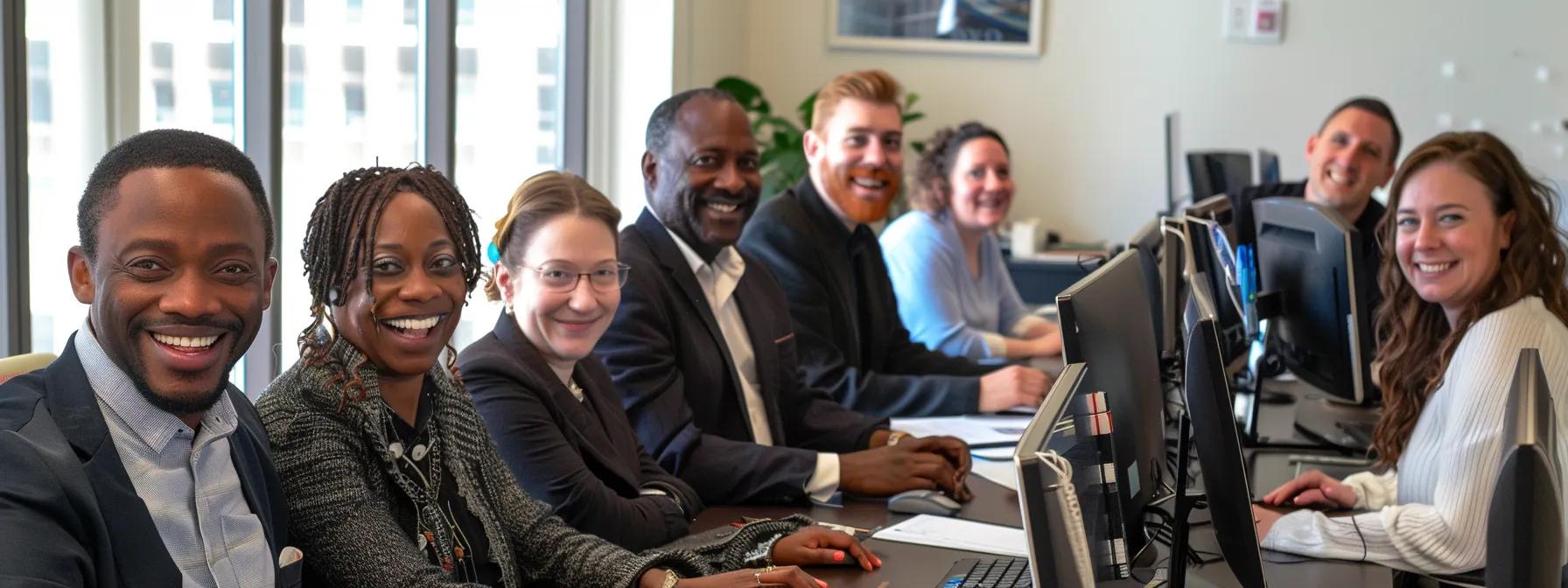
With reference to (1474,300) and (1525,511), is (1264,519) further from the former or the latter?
(1525,511)

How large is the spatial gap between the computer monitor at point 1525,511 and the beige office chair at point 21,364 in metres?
1.42

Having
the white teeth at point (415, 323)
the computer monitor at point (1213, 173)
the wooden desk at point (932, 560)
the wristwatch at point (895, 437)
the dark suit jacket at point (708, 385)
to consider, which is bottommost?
the wooden desk at point (932, 560)

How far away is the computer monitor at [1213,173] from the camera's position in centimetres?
514

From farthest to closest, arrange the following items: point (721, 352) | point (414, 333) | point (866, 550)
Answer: point (721, 352) < point (866, 550) < point (414, 333)

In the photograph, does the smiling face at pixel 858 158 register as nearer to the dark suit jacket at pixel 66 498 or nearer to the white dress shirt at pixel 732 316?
the white dress shirt at pixel 732 316

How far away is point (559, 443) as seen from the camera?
6.37 ft

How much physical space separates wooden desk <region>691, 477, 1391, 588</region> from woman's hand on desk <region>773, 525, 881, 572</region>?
0.01 meters

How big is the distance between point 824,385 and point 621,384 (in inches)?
35.0

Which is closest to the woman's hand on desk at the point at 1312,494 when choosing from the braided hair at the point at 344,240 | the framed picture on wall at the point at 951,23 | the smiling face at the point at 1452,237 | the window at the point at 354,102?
the smiling face at the point at 1452,237

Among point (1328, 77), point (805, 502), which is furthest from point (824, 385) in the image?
point (1328, 77)

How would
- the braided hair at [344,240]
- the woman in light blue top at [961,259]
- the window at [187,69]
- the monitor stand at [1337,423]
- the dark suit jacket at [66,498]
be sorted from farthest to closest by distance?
the woman in light blue top at [961,259]
the monitor stand at [1337,423]
the window at [187,69]
the braided hair at [344,240]
the dark suit jacket at [66,498]

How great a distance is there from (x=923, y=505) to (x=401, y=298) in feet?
3.04

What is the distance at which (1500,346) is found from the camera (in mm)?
2086

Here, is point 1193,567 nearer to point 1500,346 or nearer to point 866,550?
point 866,550
